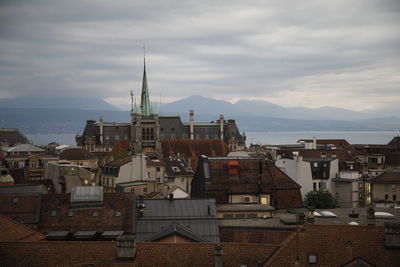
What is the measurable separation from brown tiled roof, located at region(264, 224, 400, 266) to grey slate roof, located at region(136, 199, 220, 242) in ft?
36.1

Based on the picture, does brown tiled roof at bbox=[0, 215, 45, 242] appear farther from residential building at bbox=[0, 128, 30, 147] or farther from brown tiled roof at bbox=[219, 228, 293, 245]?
residential building at bbox=[0, 128, 30, 147]

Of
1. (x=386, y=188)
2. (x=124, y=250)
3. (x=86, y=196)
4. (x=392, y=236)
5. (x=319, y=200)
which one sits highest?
(x=86, y=196)

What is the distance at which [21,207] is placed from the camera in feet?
171

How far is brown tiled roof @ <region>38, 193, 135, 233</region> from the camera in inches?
1949

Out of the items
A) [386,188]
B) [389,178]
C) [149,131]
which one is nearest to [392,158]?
[389,178]

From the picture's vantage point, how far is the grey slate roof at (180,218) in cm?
4866

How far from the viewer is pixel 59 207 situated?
170ft

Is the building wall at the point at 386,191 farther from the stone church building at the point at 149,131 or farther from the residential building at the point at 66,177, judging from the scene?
the stone church building at the point at 149,131

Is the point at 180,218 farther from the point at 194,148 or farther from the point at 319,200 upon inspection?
the point at 194,148

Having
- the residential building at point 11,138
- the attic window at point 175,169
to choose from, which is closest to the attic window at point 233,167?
the attic window at point 175,169

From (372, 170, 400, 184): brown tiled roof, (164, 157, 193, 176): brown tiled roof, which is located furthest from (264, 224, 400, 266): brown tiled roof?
(164, 157, 193, 176): brown tiled roof

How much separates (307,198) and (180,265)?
171ft

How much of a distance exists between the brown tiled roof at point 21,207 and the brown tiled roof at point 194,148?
9080cm

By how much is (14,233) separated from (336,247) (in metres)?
19.8
